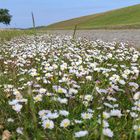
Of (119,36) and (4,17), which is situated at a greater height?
(4,17)

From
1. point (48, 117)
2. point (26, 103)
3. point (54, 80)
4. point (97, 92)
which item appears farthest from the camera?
point (54, 80)

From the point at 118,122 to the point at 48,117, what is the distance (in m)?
0.78

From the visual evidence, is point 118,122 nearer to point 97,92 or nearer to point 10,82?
point 97,92

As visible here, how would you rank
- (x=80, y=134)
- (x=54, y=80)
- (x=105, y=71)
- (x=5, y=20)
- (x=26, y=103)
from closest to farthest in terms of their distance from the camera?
1. (x=80, y=134)
2. (x=26, y=103)
3. (x=54, y=80)
4. (x=105, y=71)
5. (x=5, y=20)

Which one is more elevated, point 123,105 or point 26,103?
point 26,103

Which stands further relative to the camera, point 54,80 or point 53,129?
point 54,80

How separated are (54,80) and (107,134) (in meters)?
2.80

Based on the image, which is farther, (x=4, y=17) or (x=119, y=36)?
(x=4, y=17)

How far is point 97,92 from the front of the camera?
470cm

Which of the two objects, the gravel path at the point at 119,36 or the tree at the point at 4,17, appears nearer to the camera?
the gravel path at the point at 119,36

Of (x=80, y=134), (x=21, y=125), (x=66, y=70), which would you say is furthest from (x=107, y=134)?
(x=66, y=70)

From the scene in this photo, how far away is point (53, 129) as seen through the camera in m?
3.66

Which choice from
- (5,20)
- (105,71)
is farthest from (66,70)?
(5,20)

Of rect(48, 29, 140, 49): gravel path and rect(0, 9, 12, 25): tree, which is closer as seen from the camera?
rect(48, 29, 140, 49): gravel path
